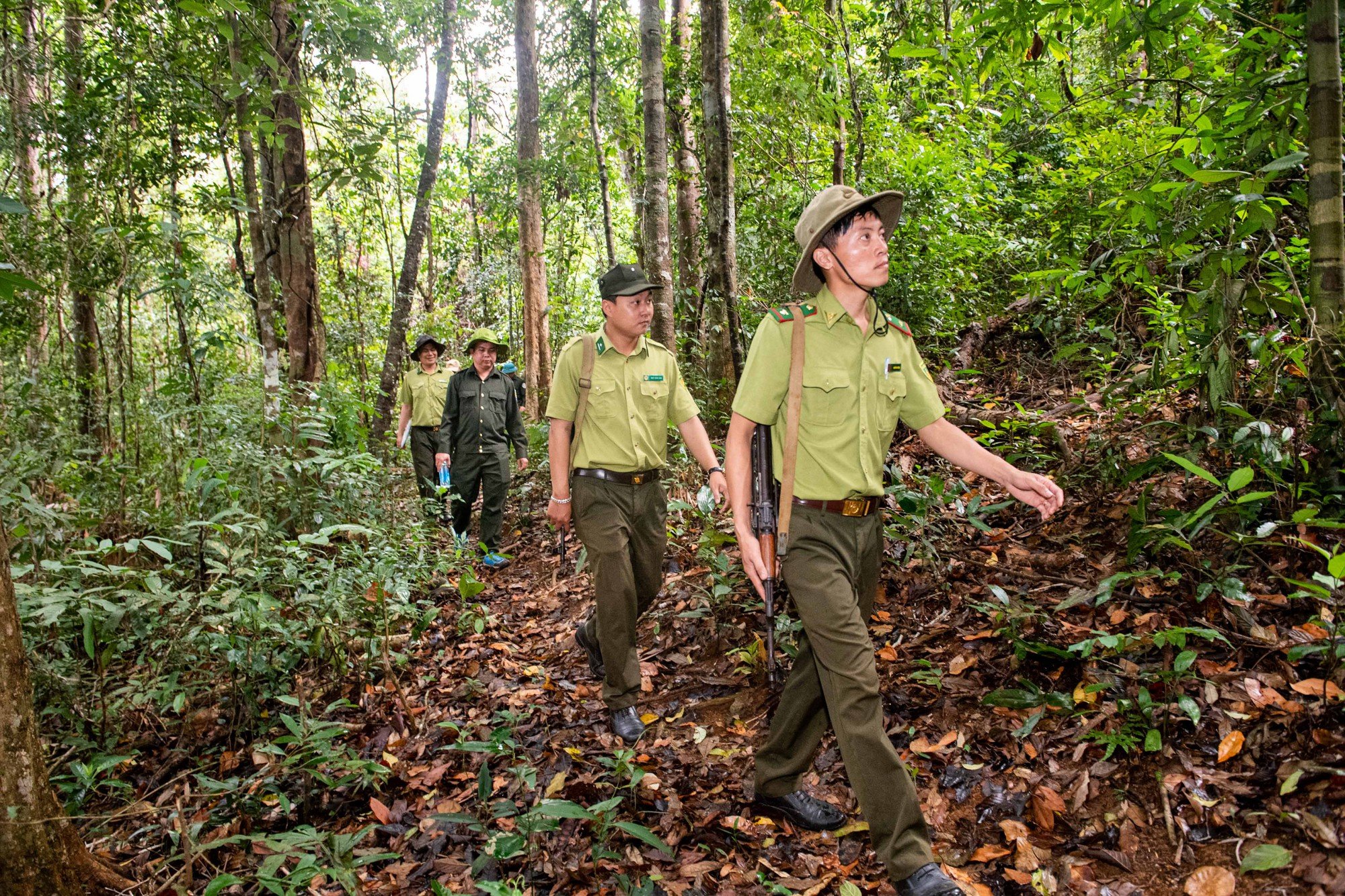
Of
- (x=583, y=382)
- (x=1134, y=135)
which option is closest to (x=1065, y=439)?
(x=583, y=382)

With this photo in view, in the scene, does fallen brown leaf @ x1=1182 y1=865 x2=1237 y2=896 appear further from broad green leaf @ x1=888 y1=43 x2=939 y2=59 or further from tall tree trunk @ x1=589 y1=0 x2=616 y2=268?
tall tree trunk @ x1=589 y1=0 x2=616 y2=268

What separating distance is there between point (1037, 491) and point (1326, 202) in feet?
6.33

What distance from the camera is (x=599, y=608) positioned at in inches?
178

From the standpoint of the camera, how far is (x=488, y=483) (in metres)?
8.71

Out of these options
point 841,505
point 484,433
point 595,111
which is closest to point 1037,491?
point 841,505

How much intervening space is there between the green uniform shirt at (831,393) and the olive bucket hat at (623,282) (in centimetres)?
135

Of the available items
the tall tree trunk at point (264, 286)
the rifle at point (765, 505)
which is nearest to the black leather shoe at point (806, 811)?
the rifle at point (765, 505)

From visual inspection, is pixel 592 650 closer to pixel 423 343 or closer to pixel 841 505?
pixel 841 505

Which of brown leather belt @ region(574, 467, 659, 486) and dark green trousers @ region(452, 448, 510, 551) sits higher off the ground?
brown leather belt @ region(574, 467, 659, 486)

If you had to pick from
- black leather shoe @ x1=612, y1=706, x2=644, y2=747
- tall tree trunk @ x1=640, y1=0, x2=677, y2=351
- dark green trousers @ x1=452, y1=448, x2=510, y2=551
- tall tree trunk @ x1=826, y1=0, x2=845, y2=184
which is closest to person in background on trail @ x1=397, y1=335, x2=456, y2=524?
dark green trousers @ x1=452, y1=448, x2=510, y2=551

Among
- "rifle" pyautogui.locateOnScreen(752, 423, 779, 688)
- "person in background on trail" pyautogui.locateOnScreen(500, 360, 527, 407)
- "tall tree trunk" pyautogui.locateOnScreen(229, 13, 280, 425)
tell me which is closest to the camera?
"rifle" pyautogui.locateOnScreen(752, 423, 779, 688)

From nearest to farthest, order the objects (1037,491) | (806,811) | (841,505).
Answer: (1037,491) → (841,505) → (806,811)

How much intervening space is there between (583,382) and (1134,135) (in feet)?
21.3

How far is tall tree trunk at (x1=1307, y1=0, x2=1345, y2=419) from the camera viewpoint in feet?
11.0
